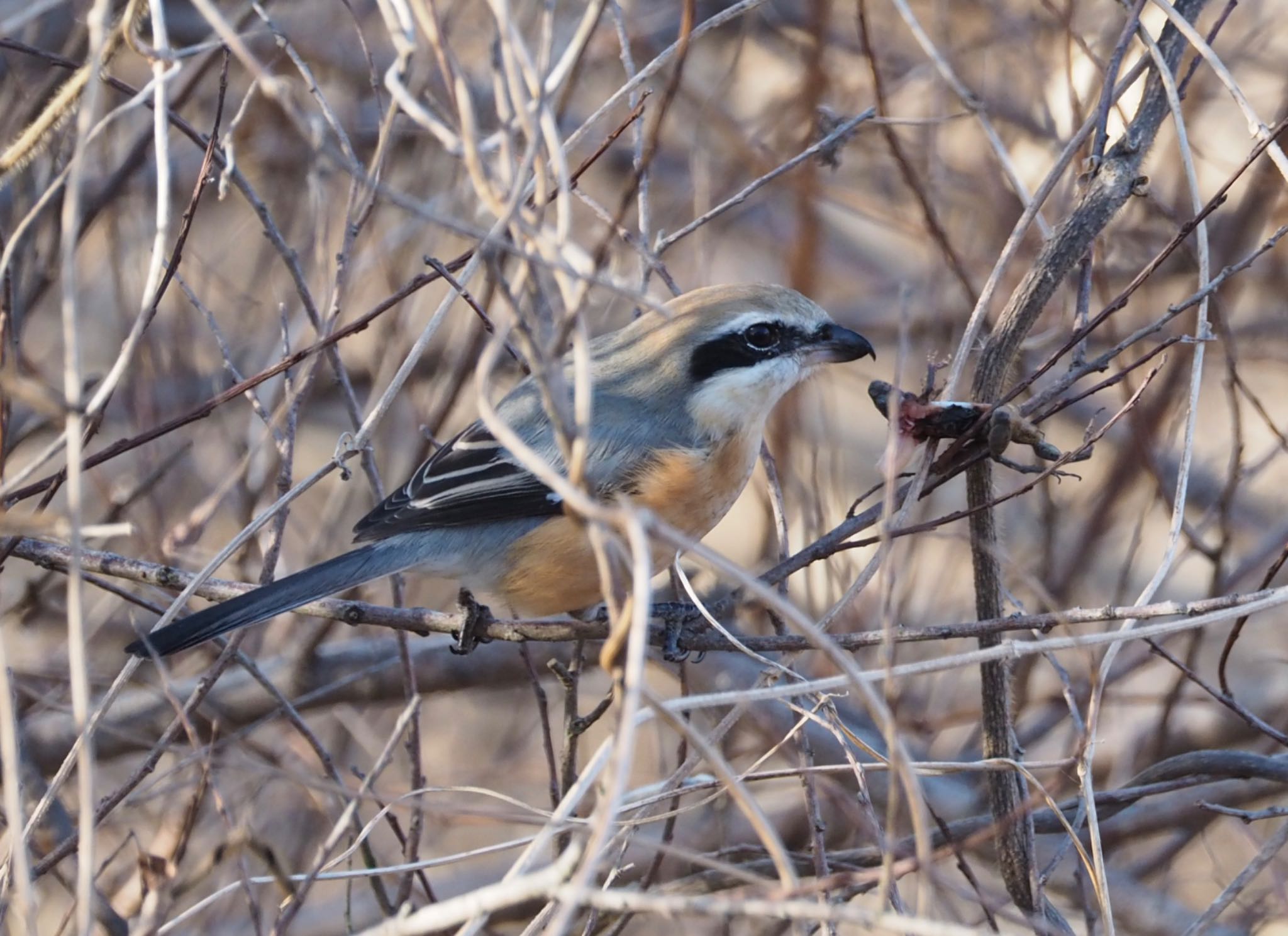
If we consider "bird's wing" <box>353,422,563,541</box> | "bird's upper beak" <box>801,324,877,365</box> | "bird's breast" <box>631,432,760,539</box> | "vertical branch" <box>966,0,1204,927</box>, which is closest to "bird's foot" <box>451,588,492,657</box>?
"bird's wing" <box>353,422,563,541</box>

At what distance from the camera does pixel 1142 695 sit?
4.52 m

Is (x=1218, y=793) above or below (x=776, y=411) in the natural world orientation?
below

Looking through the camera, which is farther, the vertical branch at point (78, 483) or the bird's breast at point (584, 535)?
the bird's breast at point (584, 535)

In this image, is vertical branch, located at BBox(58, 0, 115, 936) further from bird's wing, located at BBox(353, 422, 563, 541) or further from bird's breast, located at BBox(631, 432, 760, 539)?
bird's breast, located at BBox(631, 432, 760, 539)

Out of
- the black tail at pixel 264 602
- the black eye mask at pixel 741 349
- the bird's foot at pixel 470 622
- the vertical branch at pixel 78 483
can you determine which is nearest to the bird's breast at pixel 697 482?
the black eye mask at pixel 741 349

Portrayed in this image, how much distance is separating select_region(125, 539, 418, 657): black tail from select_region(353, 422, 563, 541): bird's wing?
6.2 inches

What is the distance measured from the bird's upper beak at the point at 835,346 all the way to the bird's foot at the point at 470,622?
1.21m

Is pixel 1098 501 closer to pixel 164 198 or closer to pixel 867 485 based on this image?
pixel 867 485

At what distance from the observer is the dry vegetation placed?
2141 mm

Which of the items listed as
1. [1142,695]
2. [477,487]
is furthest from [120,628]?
[1142,695]

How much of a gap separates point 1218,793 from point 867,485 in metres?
3.06

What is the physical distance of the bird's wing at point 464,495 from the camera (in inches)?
143

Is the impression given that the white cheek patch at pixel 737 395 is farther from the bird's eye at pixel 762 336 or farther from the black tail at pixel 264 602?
the black tail at pixel 264 602

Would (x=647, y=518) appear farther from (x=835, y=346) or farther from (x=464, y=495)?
(x=835, y=346)
